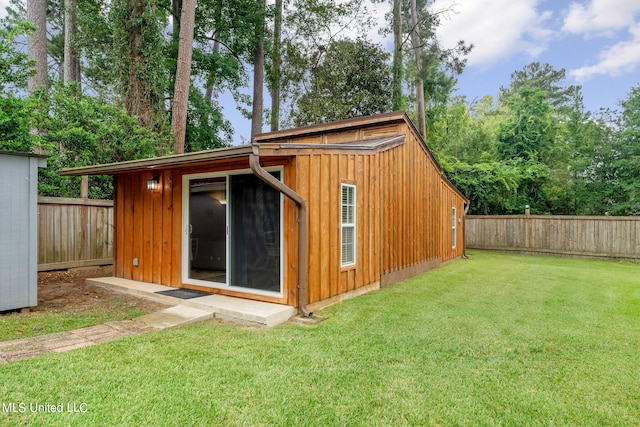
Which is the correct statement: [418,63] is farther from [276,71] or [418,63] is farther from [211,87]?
[211,87]

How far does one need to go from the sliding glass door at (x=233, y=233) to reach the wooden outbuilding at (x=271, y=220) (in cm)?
2

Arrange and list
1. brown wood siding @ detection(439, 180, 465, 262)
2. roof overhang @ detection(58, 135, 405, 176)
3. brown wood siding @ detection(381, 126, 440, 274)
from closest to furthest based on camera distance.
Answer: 1. roof overhang @ detection(58, 135, 405, 176)
2. brown wood siding @ detection(381, 126, 440, 274)
3. brown wood siding @ detection(439, 180, 465, 262)

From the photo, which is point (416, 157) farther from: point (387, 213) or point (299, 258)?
point (299, 258)

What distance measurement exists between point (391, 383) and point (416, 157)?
6.15 m

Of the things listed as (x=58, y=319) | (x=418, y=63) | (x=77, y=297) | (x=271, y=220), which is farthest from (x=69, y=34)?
(x=418, y=63)

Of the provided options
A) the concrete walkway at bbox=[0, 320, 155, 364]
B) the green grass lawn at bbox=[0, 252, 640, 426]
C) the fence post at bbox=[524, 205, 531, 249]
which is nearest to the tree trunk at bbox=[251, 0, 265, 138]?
the fence post at bbox=[524, 205, 531, 249]

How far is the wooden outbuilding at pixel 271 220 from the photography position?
4.32 metres

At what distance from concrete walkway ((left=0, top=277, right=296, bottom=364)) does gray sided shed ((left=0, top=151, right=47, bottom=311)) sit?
1220mm

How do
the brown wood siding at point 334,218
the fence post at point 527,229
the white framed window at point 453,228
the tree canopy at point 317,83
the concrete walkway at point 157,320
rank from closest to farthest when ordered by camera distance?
the concrete walkway at point 157,320 → the brown wood siding at point 334,218 → the tree canopy at point 317,83 → the white framed window at point 453,228 → the fence post at point 527,229

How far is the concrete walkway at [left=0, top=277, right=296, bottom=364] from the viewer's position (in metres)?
3.05

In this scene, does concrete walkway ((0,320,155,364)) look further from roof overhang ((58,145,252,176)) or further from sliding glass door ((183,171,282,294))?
roof overhang ((58,145,252,176))

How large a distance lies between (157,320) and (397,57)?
1403cm

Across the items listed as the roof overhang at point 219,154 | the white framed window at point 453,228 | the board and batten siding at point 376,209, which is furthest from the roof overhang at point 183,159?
the white framed window at point 453,228

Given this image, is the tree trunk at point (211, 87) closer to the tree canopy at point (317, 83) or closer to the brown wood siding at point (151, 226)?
the tree canopy at point (317, 83)
